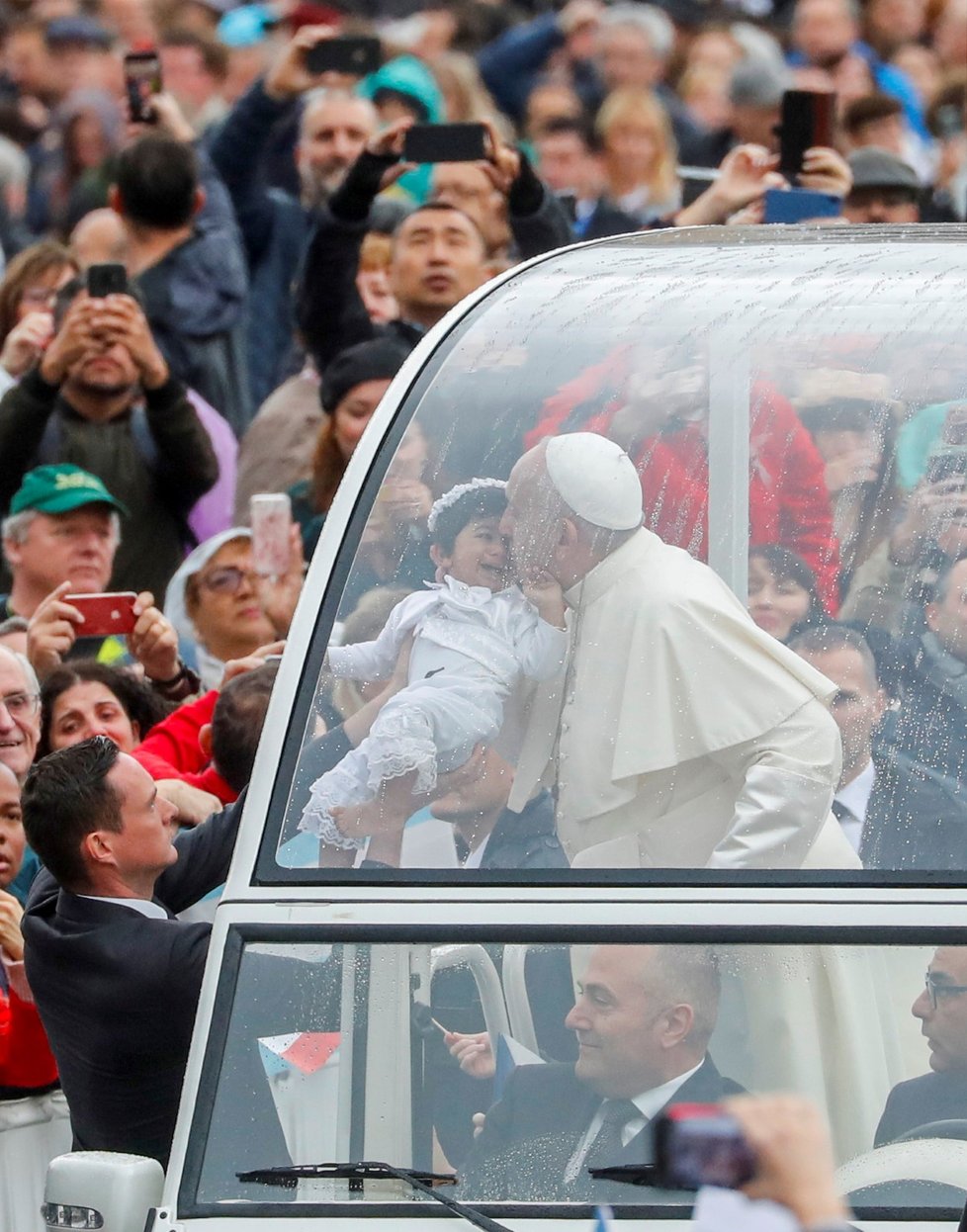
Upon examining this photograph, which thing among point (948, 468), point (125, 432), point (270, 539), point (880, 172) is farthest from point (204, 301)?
point (948, 468)

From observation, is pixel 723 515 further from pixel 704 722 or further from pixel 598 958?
pixel 598 958

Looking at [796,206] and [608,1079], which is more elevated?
[796,206]

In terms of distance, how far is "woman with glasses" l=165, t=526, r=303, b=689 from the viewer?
21.5 ft

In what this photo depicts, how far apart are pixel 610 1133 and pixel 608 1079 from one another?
0.27 feet

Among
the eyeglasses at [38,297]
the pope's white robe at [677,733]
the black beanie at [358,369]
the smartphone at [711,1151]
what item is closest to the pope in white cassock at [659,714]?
the pope's white robe at [677,733]

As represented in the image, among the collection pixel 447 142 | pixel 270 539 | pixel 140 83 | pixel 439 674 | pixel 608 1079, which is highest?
pixel 140 83

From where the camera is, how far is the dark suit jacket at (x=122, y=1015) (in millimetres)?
Answer: 4043

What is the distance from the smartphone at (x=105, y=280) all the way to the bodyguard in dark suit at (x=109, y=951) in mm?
3032

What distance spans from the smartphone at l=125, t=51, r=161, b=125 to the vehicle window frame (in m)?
5.69

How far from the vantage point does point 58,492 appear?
22.5ft

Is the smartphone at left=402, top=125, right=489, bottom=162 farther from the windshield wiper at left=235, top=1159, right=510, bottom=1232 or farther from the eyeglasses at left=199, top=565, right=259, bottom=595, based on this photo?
the windshield wiper at left=235, top=1159, right=510, bottom=1232

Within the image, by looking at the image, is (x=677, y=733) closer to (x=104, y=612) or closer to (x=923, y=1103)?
(x=923, y=1103)

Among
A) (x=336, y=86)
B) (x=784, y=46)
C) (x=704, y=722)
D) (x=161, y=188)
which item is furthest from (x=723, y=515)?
(x=784, y=46)

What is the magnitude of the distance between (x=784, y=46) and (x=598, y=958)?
1080cm
